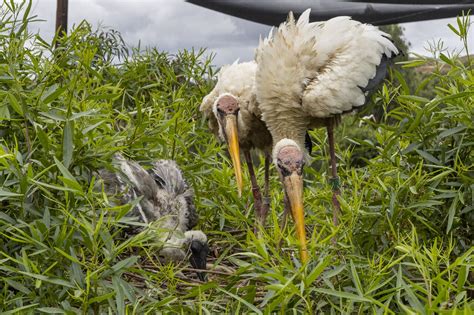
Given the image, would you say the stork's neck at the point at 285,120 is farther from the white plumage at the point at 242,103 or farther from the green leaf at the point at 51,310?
the green leaf at the point at 51,310

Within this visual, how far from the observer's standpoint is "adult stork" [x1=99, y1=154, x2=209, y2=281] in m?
2.99

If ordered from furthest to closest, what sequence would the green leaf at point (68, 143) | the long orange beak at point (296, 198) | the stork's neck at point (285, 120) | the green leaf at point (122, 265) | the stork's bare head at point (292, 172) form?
the stork's neck at point (285, 120) < the stork's bare head at point (292, 172) < the long orange beak at point (296, 198) < the green leaf at point (68, 143) < the green leaf at point (122, 265)

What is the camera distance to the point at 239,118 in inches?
154

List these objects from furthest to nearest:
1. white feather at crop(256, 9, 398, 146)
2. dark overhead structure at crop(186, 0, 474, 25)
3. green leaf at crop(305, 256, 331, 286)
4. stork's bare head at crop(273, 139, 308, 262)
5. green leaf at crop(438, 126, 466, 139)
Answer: dark overhead structure at crop(186, 0, 474, 25) < white feather at crop(256, 9, 398, 146) < stork's bare head at crop(273, 139, 308, 262) < green leaf at crop(438, 126, 466, 139) < green leaf at crop(305, 256, 331, 286)

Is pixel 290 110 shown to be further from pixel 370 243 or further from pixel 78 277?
pixel 78 277

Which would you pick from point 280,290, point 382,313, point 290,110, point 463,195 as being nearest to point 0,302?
point 280,290

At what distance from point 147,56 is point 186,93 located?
1.24 feet

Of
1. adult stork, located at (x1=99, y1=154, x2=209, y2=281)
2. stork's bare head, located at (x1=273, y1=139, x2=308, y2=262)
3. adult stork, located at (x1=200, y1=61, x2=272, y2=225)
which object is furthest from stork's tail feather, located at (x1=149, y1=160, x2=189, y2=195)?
stork's bare head, located at (x1=273, y1=139, x2=308, y2=262)

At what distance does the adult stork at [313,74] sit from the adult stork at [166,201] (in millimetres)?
599

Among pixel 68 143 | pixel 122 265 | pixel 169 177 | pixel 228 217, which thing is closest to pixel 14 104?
pixel 68 143

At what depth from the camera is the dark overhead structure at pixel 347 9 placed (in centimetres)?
886

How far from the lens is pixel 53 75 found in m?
2.60

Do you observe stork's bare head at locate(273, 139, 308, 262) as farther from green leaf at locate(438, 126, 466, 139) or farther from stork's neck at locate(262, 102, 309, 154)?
green leaf at locate(438, 126, 466, 139)

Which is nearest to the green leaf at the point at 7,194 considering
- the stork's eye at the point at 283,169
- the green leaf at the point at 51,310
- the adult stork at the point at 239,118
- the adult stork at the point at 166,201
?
the green leaf at the point at 51,310
